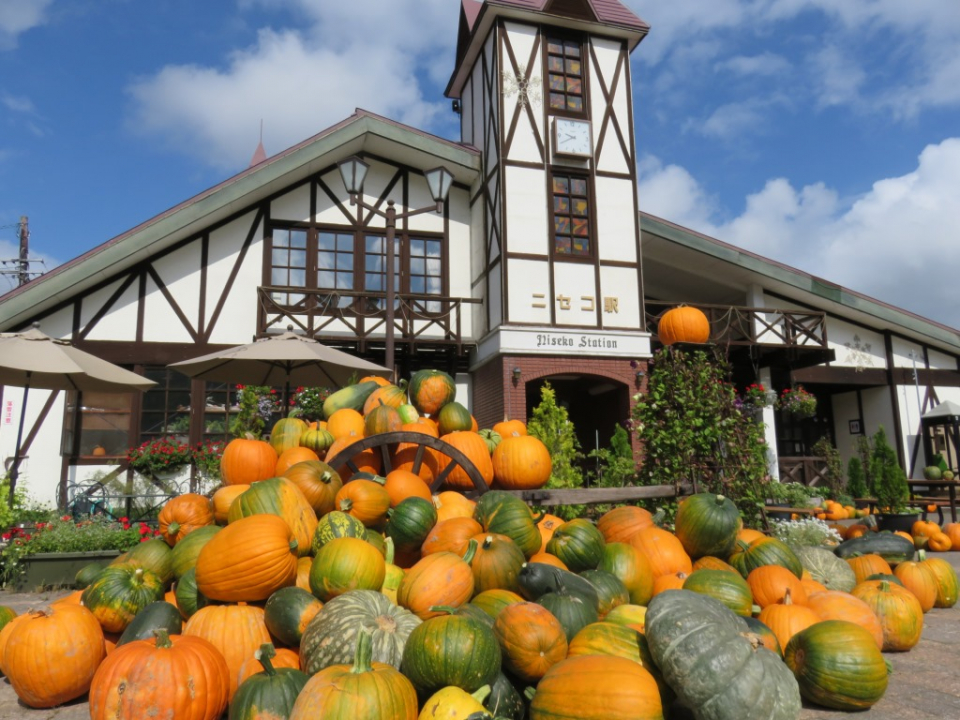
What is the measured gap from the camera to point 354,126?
12852 millimetres

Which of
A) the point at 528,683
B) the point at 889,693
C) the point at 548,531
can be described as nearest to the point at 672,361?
the point at 548,531

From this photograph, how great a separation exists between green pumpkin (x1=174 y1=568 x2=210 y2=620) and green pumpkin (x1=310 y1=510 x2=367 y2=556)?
2.05ft

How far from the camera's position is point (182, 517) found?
4430 mm

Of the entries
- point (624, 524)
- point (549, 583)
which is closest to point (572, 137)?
point (624, 524)

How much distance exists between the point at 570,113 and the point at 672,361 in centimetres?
845

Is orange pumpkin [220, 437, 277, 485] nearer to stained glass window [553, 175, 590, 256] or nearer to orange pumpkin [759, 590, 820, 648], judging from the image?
orange pumpkin [759, 590, 820, 648]

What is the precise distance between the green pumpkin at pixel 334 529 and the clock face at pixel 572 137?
1066 cm

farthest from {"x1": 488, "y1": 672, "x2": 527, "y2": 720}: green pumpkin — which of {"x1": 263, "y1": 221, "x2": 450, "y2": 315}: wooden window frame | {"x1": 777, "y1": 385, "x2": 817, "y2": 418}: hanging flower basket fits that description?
{"x1": 777, "y1": 385, "x2": 817, "y2": 418}: hanging flower basket

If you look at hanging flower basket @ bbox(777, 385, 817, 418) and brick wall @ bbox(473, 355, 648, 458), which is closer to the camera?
brick wall @ bbox(473, 355, 648, 458)

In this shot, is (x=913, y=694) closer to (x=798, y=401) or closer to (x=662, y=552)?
(x=662, y=552)

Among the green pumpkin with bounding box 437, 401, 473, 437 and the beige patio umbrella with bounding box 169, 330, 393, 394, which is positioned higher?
the beige patio umbrella with bounding box 169, 330, 393, 394

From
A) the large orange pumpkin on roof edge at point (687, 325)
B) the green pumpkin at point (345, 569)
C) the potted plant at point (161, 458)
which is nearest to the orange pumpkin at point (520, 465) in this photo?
the green pumpkin at point (345, 569)

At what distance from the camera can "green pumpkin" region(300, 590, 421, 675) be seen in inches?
110

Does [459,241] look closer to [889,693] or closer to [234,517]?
[234,517]
